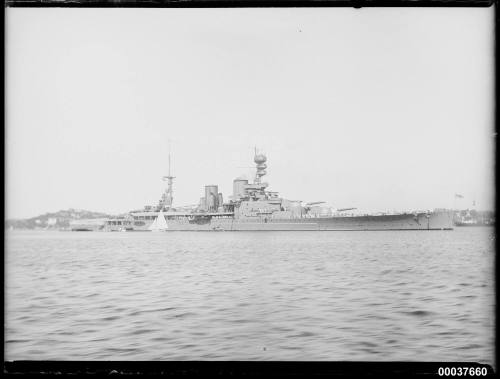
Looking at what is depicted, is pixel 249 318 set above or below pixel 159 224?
above

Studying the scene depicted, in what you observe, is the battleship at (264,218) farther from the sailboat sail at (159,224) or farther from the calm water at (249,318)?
the calm water at (249,318)

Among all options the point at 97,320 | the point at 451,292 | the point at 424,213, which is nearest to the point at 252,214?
the point at 424,213
